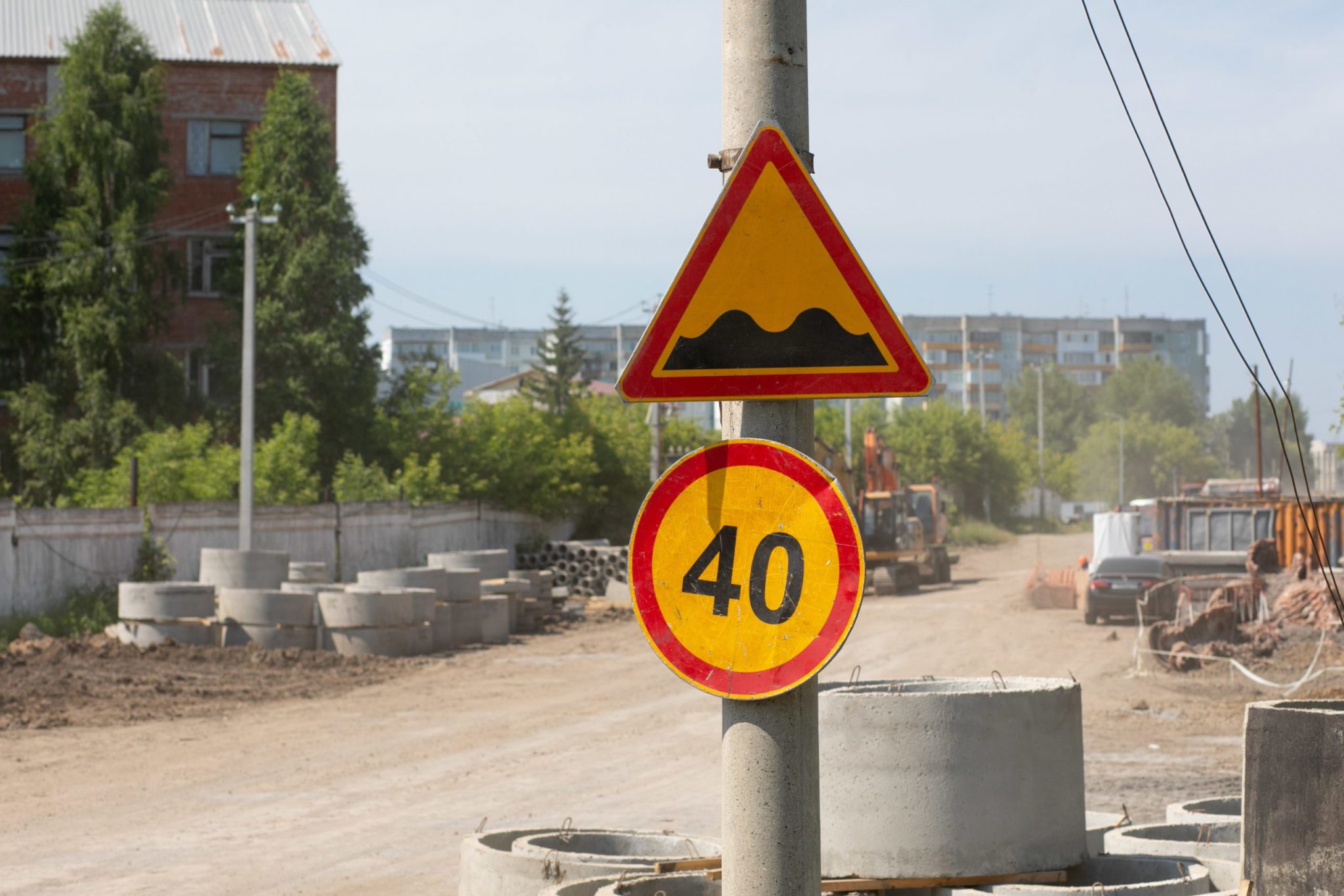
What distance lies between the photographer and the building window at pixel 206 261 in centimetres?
4269

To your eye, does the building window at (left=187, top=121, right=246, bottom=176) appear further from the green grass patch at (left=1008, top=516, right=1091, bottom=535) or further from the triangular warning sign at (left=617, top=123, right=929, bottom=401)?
the green grass patch at (left=1008, top=516, right=1091, bottom=535)

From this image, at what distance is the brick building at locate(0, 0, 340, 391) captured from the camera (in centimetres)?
4184

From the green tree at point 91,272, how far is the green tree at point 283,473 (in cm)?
608

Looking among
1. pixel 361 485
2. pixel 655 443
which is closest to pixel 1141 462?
pixel 655 443

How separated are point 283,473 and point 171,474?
3.52 metres

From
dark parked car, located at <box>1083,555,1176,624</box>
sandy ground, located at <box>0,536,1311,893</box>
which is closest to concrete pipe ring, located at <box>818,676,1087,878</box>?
sandy ground, located at <box>0,536,1311,893</box>

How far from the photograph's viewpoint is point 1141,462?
13538cm

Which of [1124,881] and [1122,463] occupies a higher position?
[1122,463]

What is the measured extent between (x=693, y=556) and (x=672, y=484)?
0.20 meters

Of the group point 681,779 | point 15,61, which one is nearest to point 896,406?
point 15,61

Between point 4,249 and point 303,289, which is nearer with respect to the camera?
point 303,289

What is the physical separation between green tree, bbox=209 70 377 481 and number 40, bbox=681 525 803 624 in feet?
123

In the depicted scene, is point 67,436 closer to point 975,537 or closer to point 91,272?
point 91,272

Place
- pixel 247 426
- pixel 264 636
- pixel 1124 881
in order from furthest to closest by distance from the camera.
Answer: pixel 247 426 → pixel 264 636 → pixel 1124 881
